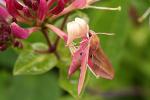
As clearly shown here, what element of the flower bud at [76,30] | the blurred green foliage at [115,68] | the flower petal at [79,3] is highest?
the flower bud at [76,30]

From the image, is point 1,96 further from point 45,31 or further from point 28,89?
point 45,31

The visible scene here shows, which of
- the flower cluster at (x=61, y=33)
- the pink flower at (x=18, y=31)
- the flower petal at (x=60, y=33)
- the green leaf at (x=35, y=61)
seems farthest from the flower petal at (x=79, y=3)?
the green leaf at (x=35, y=61)

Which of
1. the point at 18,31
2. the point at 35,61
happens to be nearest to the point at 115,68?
the point at 35,61

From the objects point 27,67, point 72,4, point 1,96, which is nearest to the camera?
point 72,4

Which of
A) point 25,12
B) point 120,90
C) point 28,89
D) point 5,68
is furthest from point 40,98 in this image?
point 25,12

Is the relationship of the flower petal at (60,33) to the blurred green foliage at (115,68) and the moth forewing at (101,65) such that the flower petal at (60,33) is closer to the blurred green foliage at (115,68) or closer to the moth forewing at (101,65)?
the moth forewing at (101,65)

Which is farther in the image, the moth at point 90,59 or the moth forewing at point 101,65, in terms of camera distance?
the moth forewing at point 101,65

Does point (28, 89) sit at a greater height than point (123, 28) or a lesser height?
lesser
